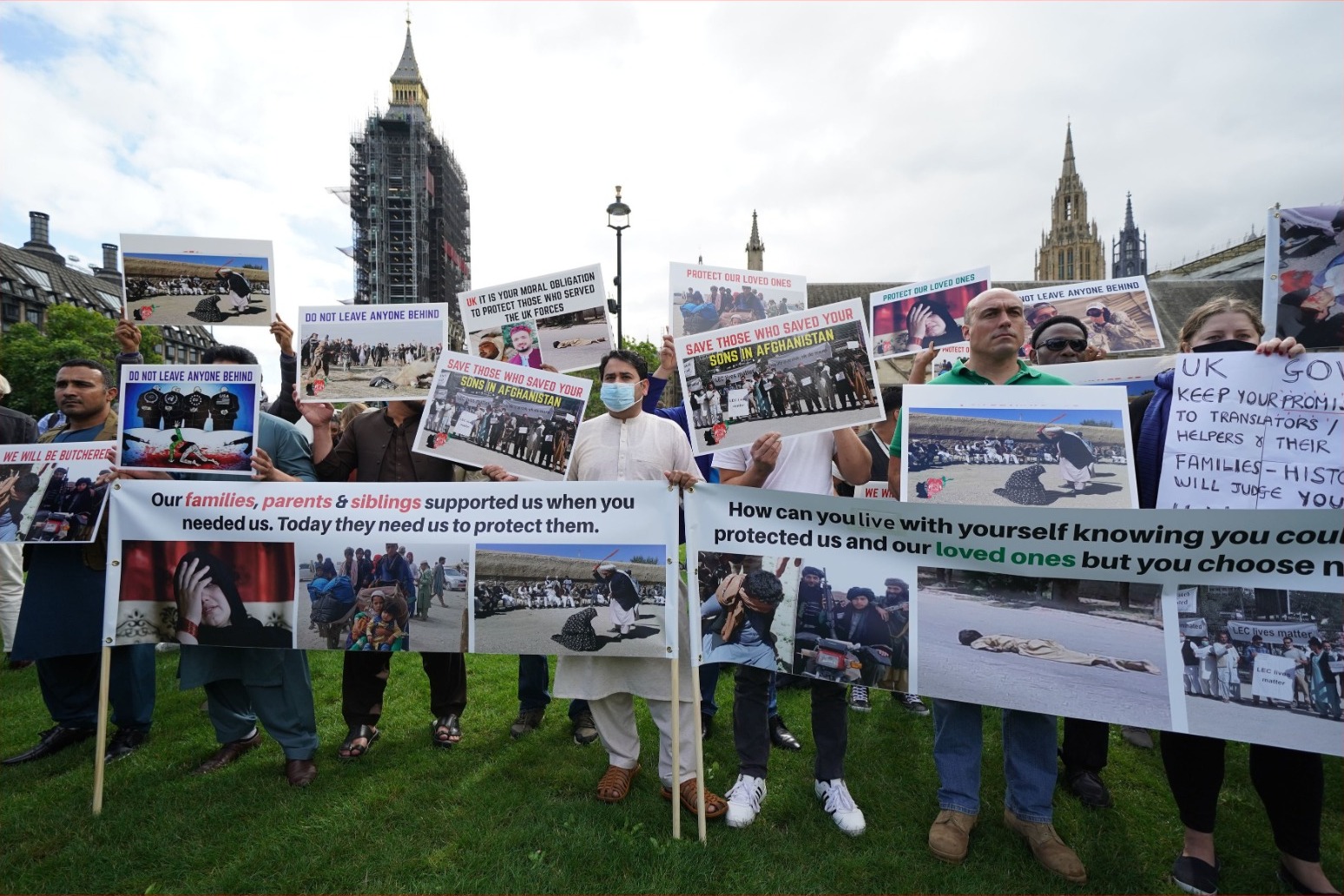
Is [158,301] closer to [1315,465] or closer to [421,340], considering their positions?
[421,340]

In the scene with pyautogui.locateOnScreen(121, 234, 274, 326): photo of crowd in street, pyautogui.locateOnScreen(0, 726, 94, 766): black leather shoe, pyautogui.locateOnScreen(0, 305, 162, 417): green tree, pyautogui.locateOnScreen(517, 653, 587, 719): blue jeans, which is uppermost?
pyautogui.locateOnScreen(0, 305, 162, 417): green tree

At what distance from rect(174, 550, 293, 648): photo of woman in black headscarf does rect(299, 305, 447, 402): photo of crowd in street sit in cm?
102

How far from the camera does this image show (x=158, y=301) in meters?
3.95

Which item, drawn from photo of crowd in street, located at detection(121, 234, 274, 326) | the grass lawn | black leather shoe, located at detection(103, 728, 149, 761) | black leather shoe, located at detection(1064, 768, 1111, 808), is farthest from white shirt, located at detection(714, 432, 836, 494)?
black leather shoe, located at detection(103, 728, 149, 761)

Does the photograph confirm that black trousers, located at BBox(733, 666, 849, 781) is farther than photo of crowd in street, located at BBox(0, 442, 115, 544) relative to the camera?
No

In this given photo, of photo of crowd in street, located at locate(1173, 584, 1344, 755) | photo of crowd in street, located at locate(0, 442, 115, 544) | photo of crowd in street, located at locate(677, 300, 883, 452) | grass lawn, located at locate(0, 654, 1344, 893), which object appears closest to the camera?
photo of crowd in street, located at locate(1173, 584, 1344, 755)

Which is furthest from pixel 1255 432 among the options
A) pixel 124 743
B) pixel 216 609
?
pixel 124 743

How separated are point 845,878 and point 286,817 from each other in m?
2.78

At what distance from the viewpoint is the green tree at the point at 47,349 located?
37.8m

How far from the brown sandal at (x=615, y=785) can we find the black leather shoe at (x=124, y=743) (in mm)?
3068

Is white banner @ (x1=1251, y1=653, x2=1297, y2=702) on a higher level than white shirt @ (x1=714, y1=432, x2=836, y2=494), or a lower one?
lower

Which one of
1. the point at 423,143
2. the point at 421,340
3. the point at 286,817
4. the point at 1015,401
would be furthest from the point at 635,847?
the point at 423,143

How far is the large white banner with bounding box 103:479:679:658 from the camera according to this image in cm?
315

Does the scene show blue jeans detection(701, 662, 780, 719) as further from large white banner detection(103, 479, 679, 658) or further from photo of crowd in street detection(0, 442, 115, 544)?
photo of crowd in street detection(0, 442, 115, 544)
